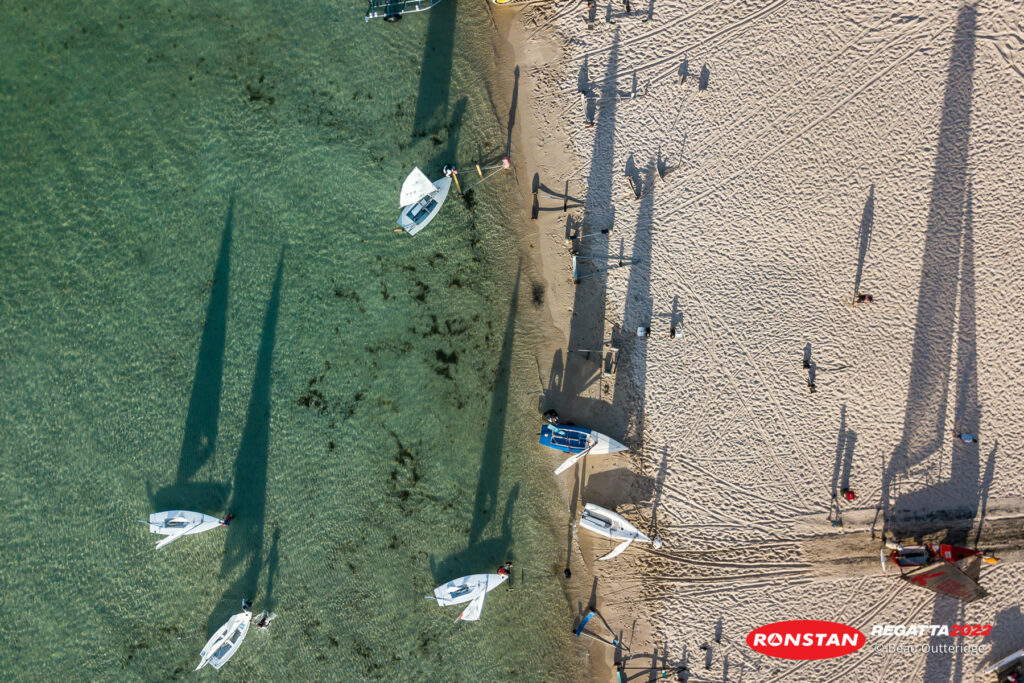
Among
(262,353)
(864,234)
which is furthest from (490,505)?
(864,234)

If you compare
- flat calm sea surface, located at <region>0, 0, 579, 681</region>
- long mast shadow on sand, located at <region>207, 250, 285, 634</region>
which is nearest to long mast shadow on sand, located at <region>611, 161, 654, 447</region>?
flat calm sea surface, located at <region>0, 0, 579, 681</region>

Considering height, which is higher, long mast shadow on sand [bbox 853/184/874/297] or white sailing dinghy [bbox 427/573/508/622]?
long mast shadow on sand [bbox 853/184/874/297]

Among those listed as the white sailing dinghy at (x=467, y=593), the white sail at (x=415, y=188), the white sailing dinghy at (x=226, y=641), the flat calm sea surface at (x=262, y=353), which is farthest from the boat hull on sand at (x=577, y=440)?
the white sailing dinghy at (x=226, y=641)

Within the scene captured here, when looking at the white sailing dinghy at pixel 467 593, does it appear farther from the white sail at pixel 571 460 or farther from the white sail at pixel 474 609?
the white sail at pixel 571 460

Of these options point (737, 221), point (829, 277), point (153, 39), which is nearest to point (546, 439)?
point (737, 221)

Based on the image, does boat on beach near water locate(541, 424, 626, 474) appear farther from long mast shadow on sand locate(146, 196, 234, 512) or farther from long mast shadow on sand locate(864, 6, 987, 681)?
long mast shadow on sand locate(146, 196, 234, 512)
